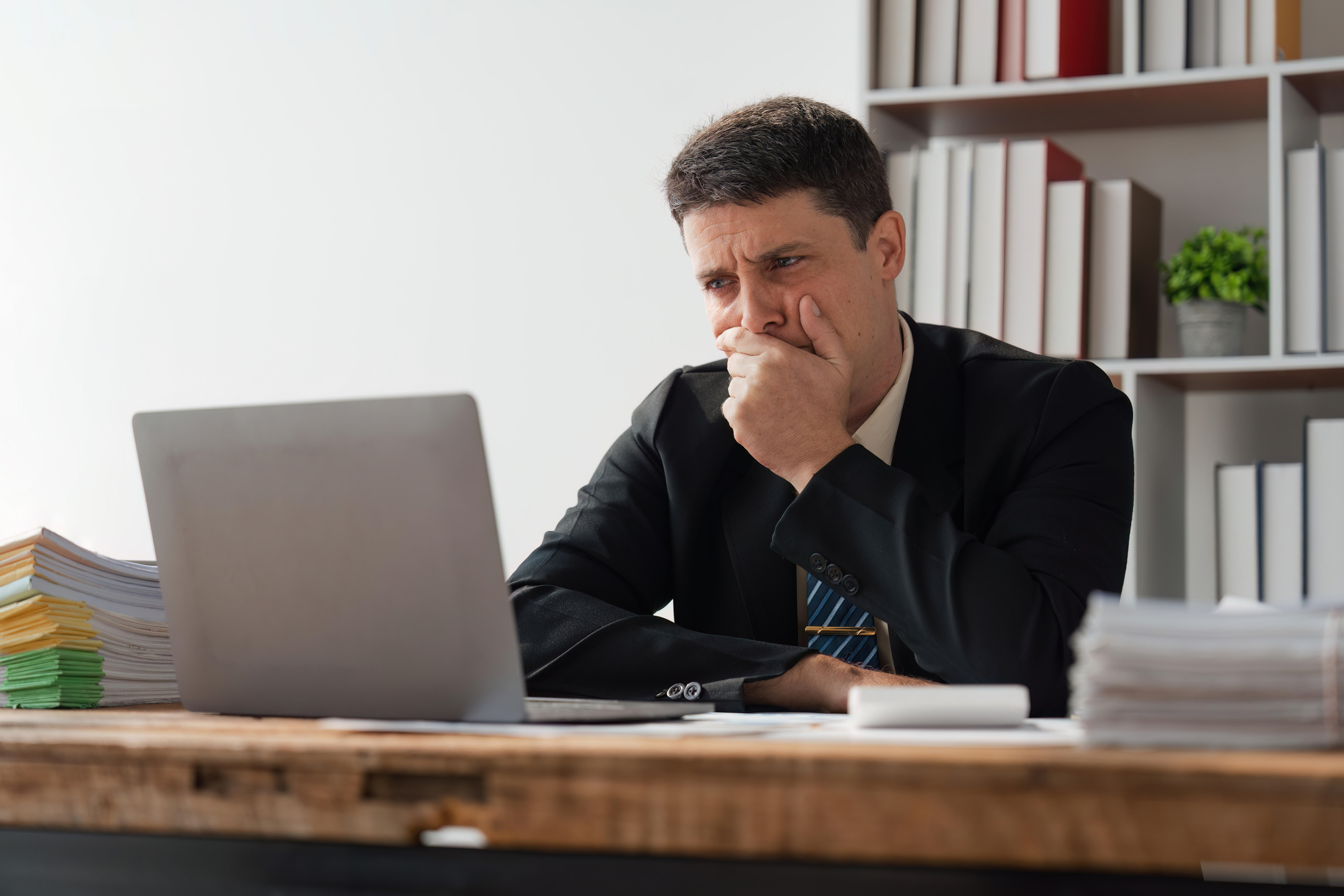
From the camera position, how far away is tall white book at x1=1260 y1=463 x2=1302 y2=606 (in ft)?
6.31

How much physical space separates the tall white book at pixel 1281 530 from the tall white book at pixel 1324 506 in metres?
0.01

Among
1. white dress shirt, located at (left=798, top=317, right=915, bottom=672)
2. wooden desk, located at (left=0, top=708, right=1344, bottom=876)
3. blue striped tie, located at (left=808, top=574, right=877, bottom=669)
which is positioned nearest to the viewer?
A: wooden desk, located at (left=0, top=708, right=1344, bottom=876)

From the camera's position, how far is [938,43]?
7.00ft

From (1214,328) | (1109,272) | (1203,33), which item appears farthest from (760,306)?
(1203,33)

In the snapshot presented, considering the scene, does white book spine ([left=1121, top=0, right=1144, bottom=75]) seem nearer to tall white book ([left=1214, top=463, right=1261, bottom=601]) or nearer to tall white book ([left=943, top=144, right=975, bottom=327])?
tall white book ([left=943, top=144, right=975, bottom=327])

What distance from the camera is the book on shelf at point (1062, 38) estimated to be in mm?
2047

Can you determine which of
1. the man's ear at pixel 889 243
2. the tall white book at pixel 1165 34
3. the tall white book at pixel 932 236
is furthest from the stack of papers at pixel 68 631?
the tall white book at pixel 1165 34

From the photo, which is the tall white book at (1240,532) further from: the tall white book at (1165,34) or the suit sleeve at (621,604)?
the suit sleeve at (621,604)

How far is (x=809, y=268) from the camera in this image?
1536mm

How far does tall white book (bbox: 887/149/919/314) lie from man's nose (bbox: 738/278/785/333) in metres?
0.62

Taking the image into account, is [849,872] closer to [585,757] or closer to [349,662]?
[585,757]

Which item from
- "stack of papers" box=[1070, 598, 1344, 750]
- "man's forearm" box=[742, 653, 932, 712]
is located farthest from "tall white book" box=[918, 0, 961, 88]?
"stack of papers" box=[1070, 598, 1344, 750]

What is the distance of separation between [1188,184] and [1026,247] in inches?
16.2

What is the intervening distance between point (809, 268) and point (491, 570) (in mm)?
873
